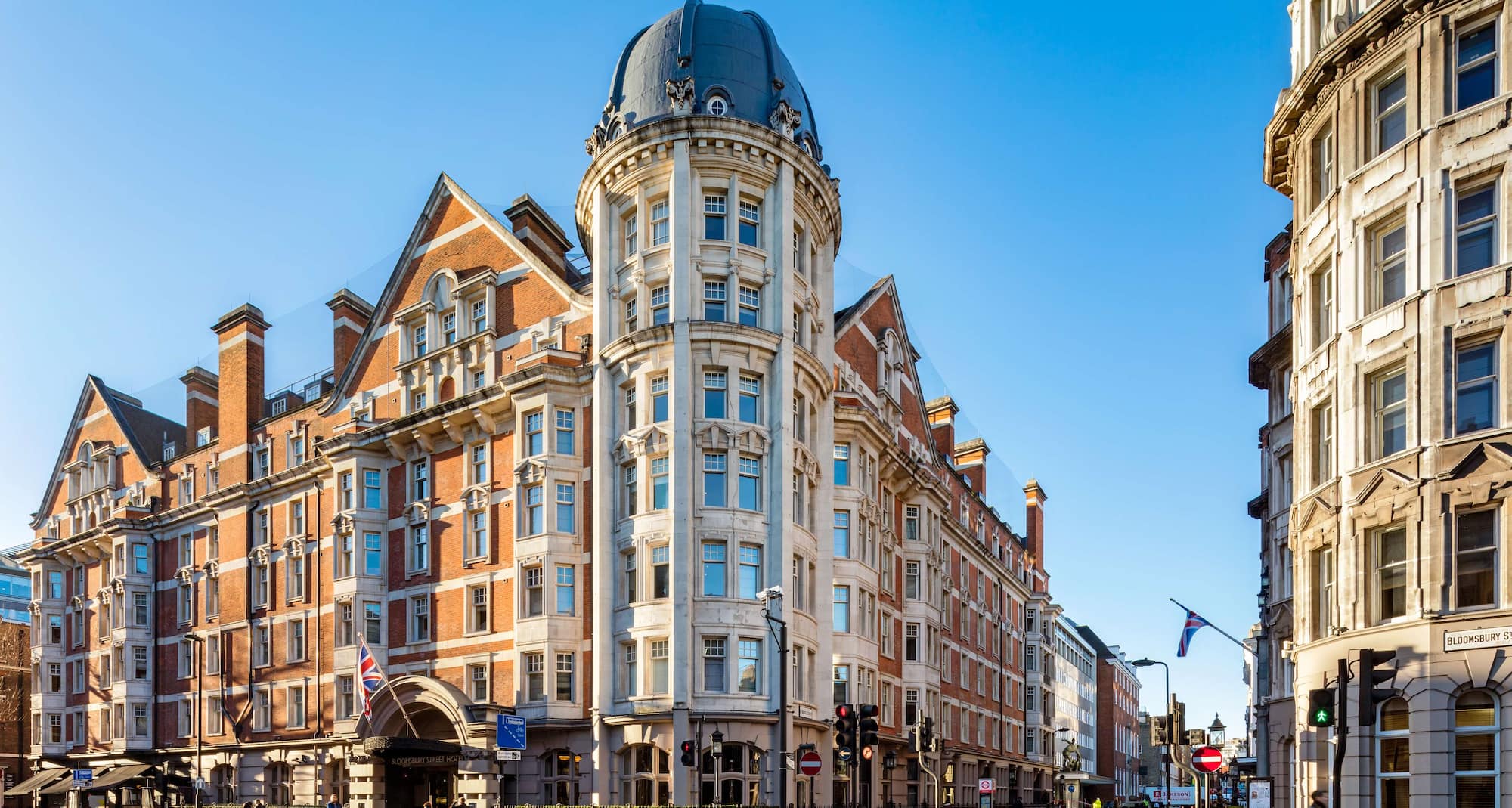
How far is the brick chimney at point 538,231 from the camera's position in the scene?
47500 mm

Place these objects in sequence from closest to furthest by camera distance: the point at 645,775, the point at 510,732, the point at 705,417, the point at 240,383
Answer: the point at 510,732 < the point at 645,775 < the point at 705,417 < the point at 240,383

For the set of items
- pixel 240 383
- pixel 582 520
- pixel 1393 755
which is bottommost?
pixel 1393 755

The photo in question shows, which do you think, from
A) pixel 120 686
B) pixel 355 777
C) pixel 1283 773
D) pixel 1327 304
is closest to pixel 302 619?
pixel 355 777

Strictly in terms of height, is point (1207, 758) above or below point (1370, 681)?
below

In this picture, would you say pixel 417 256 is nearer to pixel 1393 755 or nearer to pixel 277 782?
pixel 277 782

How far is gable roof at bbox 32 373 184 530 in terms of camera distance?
64500 mm

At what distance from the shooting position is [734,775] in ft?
122

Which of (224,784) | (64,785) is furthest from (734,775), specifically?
(64,785)

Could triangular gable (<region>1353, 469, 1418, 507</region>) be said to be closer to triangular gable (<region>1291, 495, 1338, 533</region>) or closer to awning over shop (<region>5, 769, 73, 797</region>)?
triangular gable (<region>1291, 495, 1338, 533</region>)

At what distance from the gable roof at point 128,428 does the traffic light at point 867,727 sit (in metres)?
46.2

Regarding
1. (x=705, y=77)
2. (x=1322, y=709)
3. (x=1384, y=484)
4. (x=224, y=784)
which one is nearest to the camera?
(x=1322, y=709)

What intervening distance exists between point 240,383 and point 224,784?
56.5 feet

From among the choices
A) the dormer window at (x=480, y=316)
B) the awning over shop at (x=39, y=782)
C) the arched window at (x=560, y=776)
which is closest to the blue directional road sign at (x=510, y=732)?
the arched window at (x=560, y=776)

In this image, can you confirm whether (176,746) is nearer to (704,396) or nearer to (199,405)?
(199,405)
